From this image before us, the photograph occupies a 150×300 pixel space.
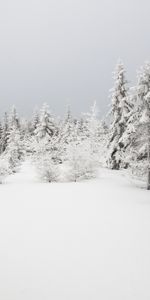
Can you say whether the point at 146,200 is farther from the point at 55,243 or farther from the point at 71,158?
the point at 71,158

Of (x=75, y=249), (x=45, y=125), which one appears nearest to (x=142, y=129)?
(x=75, y=249)

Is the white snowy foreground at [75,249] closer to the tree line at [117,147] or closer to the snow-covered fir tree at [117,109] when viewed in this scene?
the tree line at [117,147]

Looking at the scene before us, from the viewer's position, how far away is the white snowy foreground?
609cm

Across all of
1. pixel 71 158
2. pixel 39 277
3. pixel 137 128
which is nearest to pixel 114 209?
pixel 39 277

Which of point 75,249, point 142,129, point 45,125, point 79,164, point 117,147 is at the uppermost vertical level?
point 45,125

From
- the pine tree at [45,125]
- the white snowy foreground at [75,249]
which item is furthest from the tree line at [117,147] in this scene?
the pine tree at [45,125]

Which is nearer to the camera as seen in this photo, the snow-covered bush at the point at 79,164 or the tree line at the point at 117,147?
the tree line at the point at 117,147

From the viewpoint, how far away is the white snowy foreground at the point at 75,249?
6.09 m

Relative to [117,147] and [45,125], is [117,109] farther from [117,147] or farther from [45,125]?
[45,125]

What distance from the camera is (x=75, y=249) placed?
8.21 meters

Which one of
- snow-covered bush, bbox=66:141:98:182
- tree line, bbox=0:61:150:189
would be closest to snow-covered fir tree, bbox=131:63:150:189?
tree line, bbox=0:61:150:189

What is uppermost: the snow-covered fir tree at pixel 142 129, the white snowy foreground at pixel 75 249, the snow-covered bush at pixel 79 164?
the snow-covered fir tree at pixel 142 129

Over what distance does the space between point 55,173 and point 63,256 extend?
16.5 meters

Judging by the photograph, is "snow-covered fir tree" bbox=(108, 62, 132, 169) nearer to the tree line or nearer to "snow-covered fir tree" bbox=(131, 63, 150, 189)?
the tree line
